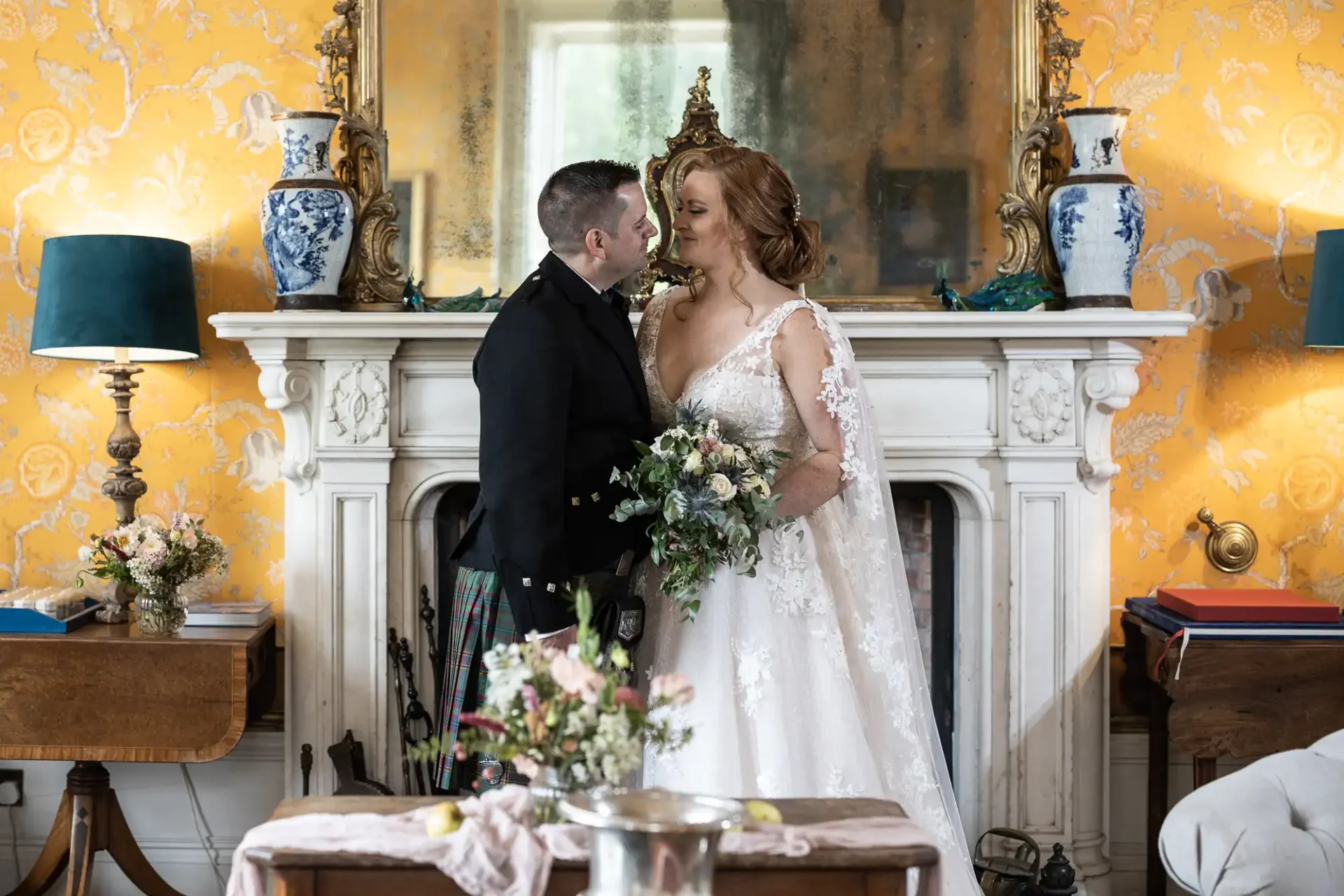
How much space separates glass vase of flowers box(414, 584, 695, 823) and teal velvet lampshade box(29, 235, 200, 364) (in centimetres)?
196

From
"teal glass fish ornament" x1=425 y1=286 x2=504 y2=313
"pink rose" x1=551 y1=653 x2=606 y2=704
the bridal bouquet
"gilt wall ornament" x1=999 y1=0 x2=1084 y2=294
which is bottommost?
"pink rose" x1=551 y1=653 x2=606 y2=704

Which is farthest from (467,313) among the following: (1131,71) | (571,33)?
(1131,71)

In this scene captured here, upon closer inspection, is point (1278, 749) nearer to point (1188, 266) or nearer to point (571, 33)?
point (1188, 266)

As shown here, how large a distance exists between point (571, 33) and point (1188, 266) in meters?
1.67

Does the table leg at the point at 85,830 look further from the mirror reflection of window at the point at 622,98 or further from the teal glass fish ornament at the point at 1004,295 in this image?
the teal glass fish ornament at the point at 1004,295

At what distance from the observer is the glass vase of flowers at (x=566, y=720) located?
4.56ft

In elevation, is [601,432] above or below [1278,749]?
above

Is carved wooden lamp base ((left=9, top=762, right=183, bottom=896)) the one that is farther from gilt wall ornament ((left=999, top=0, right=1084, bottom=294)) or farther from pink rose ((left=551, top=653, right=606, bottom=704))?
gilt wall ornament ((left=999, top=0, right=1084, bottom=294))

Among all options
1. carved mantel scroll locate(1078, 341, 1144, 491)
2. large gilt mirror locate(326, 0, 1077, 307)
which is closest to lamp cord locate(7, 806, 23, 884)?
large gilt mirror locate(326, 0, 1077, 307)

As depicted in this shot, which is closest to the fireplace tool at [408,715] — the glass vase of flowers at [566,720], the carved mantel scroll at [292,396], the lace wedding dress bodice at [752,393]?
the carved mantel scroll at [292,396]

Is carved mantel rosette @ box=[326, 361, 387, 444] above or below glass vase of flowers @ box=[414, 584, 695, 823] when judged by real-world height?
above

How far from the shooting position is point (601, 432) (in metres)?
2.35

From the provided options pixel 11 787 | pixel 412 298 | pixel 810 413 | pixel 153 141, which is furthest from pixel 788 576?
pixel 11 787

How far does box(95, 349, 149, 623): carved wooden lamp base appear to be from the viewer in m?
3.15
